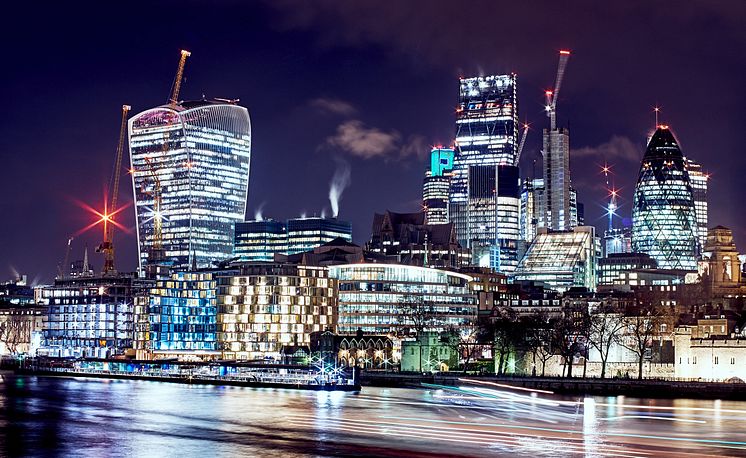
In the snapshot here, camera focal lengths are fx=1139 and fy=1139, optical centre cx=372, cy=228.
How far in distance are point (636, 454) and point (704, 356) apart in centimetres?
7516

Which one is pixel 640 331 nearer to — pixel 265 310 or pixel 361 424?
pixel 265 310

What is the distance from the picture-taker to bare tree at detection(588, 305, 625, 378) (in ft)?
493

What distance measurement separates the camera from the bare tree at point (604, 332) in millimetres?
150375

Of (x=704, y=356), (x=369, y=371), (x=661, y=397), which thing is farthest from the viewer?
(x=369, y=371)

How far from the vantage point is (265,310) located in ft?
623

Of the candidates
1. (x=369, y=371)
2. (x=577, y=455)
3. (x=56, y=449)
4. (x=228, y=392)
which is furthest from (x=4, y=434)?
(x=369, y=371)

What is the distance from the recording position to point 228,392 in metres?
126

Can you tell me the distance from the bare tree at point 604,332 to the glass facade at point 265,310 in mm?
50010

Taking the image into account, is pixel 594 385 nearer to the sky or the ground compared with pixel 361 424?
nearer to the sky

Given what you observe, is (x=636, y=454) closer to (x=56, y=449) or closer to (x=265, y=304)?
(x=56, y=449)

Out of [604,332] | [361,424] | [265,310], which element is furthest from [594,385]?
[265,310]

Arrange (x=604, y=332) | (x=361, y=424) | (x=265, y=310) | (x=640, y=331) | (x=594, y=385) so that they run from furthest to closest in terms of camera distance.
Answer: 1. (x=265, y=310)
2. (x=604, y=332)
3. (x=640, y=331)
4. (x=594, y=385)
5. (x=361, y=424)

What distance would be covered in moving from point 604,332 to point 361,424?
263ft

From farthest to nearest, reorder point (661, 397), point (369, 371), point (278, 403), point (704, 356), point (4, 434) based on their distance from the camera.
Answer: point (369, 371) < point (704, 356) < point (661, 397) < point (278, 403) < point (4, 434)
